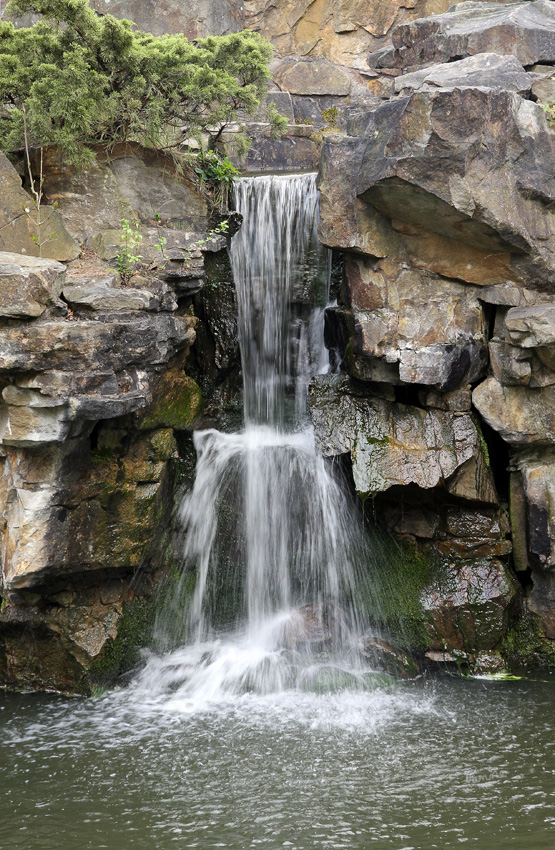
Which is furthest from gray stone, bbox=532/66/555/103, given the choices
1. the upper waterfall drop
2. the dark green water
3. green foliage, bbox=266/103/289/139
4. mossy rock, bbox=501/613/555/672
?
the dark green water

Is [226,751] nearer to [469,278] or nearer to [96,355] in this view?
[96,355]

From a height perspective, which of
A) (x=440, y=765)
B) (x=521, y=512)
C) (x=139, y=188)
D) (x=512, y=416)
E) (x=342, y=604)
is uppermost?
(x=139, y=188)

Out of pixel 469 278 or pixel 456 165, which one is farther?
pixel 469 278

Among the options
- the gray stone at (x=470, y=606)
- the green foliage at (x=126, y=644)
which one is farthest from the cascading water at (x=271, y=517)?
the gray stone at (x=470, y=606)

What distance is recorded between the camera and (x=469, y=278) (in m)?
8.63

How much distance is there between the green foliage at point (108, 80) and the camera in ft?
27.9

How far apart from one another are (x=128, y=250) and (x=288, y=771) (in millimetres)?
5786

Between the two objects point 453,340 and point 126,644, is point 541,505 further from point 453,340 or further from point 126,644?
point 126,644

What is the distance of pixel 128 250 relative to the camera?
8805 millimetres

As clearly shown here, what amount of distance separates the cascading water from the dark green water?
68cm

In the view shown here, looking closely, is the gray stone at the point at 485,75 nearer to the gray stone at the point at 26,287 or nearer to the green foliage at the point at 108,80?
the green foliage at the point at 108,80

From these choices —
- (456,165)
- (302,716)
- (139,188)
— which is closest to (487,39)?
(456,165)

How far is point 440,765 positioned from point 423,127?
6167mm

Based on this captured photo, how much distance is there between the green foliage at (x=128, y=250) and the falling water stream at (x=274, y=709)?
1.82m
